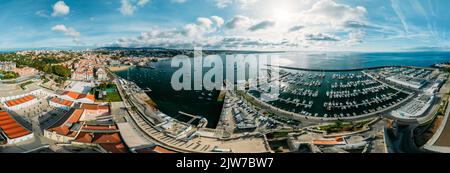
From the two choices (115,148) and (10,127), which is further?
(10,127)

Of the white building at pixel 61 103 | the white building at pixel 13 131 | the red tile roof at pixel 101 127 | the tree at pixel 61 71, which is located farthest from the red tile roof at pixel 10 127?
the tree at pixel 61 71

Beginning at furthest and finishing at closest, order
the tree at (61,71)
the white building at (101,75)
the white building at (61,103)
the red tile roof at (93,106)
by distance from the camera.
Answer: the white building at (101,75) → the tree at (61,71) → the white building at (61,103) → the red tile roof at (93,106)

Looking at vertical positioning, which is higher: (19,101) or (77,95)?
(77,95)

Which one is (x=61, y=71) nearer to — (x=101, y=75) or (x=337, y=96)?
(x=101, y=75)

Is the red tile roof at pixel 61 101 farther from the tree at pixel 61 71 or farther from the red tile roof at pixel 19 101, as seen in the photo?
the tree at pixel 61 71

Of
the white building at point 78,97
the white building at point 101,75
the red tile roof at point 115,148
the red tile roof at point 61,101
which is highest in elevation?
the white building at point 101,75

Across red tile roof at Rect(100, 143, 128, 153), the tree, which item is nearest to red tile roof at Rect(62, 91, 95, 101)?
the tree

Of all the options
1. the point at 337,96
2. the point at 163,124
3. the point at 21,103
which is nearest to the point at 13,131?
the point at 21,103

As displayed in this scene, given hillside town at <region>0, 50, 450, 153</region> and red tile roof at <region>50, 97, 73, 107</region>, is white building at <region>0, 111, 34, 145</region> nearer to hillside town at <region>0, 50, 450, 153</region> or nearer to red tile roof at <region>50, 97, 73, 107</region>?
hillside town at <region>0, 50, 450, 153</region>

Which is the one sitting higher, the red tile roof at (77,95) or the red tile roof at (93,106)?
the red tile roof at (77,95)
